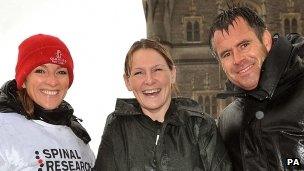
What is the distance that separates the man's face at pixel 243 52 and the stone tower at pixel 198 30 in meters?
17.8

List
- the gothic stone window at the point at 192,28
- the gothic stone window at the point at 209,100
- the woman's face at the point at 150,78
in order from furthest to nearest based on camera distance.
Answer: the gothic stone window at the point at 192,28 < the gothic stone window at the point at 209,100 < the woman's face at the point at 150,78

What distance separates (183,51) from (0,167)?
18.9 m

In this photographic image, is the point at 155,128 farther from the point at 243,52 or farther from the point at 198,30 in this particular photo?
the point at 198,30

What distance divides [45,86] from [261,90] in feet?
5.11

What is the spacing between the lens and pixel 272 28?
21938 mm

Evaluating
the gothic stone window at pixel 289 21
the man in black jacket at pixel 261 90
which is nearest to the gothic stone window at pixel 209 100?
the gothic stone window at pixel 289 21

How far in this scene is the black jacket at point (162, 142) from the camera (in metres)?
2.79

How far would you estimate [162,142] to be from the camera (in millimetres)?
2818

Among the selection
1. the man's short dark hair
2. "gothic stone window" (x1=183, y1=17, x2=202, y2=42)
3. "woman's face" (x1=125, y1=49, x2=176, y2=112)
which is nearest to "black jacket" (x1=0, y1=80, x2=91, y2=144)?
"woman's face" (x1=125, y1=49, x2=176, y2=112)

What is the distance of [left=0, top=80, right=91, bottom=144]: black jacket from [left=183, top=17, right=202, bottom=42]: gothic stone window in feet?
61.3

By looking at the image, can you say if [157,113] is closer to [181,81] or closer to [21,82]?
[21,82]

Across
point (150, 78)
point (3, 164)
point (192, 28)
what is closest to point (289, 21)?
point (192, 28)

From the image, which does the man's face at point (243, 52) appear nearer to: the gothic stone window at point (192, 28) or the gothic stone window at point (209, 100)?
the gothic stone window at point (209, 100)

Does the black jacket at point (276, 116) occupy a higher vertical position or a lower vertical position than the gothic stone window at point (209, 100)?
higher
